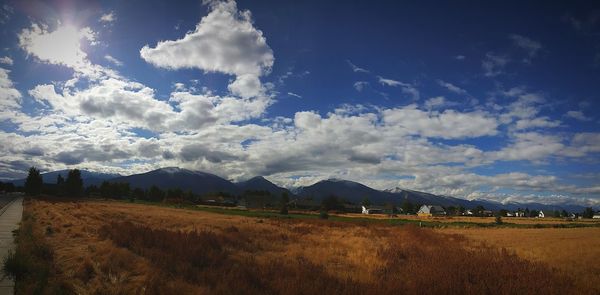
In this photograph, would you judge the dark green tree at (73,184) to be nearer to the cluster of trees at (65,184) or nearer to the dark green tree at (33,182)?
the cluster of trees at (65,184)

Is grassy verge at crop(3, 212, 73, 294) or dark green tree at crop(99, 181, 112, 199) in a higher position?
dark green tree at crop(99, 181, 112, 199)

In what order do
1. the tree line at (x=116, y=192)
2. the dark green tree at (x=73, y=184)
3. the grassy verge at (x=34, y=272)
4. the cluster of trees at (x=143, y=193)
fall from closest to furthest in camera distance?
1. the grassy verge at (x=34, y=272)
2. the dark green tree at (x=73, y=184)
3. the tree line at (x=116, y=192)
4. the cluster of trees at (x=143, y=193)

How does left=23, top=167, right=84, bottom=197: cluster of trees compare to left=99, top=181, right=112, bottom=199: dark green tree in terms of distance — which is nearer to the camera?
left=23, top=167, right=84, bottom=197: cluster of trees

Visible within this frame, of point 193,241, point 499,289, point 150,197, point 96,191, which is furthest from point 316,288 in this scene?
point 96,191

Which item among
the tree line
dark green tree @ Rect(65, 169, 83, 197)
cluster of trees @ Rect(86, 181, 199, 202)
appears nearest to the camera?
dark green tree @ Rect(65, 169, 83, 197)

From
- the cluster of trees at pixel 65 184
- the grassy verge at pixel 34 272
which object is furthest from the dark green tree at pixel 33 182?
the grassy verge at pixel 34 272

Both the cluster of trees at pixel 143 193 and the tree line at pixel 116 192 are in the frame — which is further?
the cluster of trees at pixel 143 193

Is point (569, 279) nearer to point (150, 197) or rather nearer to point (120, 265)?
point (120, 265)

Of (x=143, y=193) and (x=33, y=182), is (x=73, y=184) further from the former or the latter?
(x=143, y=193)

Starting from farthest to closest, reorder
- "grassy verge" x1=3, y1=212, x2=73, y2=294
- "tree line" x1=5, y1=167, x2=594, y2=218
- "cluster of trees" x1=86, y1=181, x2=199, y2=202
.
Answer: "cluster of trees" x1=86, y1=181, x2=199, y2=202 → "tree line" x1=5, y1=167, x2=594, y2=218 → "grassy verge" x1=3, y1=212, x2=73, y2=294

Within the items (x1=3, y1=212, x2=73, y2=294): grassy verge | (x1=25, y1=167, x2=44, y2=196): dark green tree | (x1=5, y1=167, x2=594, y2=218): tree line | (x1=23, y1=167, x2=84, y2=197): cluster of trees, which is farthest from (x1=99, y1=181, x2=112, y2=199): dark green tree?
(x1=3, y1=212, x2=73, y2=294): grassy verge

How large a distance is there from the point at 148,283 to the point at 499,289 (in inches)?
396

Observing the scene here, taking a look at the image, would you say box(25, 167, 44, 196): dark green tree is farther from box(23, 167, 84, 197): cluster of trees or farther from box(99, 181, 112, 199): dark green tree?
box(99, 181, 112, 199): dark green tree

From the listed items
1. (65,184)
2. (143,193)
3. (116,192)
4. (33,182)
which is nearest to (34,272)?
(65,184)
